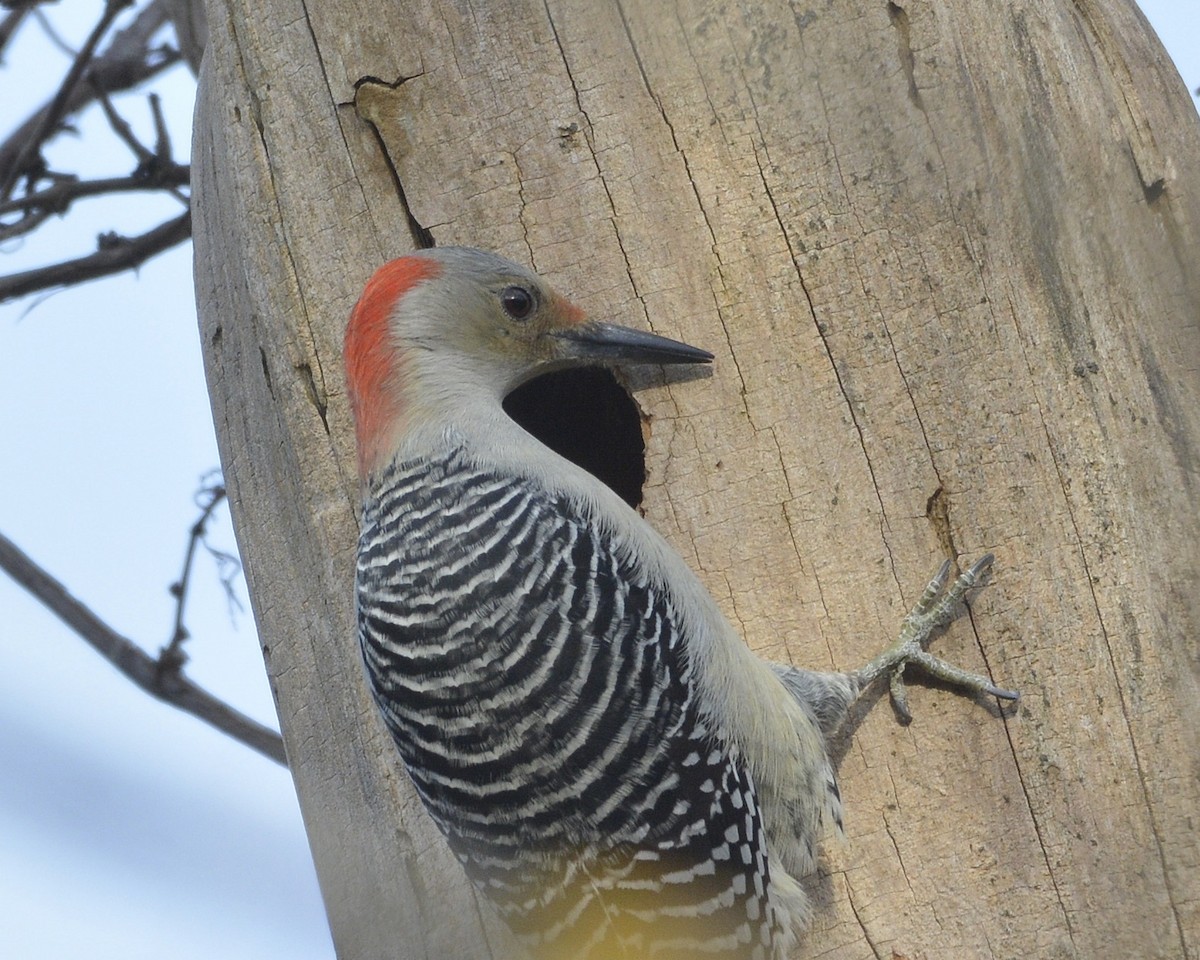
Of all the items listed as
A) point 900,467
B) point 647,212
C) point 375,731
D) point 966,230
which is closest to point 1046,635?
point 900,467

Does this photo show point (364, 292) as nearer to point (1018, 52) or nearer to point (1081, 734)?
point (1018, 52)

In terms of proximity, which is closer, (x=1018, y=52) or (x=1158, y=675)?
(x=1158, y=675)

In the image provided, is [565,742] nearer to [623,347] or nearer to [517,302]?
[623,347]

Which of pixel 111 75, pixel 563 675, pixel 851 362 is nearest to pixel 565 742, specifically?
pixel 563 675

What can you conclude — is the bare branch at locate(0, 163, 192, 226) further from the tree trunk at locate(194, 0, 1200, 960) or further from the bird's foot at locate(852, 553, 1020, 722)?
the bird's foot at locate(852, 553, 1020, 722)

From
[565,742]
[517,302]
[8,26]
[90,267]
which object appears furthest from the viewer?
[8,26]

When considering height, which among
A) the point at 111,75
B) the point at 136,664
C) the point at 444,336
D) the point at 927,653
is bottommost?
the point at 927,653

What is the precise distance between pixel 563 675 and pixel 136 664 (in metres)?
2.02

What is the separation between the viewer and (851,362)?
320 centimetres

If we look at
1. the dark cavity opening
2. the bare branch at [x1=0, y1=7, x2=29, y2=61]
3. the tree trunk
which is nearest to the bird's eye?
the tree trunk

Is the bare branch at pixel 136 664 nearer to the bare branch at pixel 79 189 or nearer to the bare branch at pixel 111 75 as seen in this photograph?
the bare branch at pixel 79 189

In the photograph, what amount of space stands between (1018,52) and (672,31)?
0.82 metres

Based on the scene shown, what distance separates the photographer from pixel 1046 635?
304 cm

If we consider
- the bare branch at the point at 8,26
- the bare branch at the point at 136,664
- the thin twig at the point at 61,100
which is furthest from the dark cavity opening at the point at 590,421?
the bare branch at the point at 8,26
